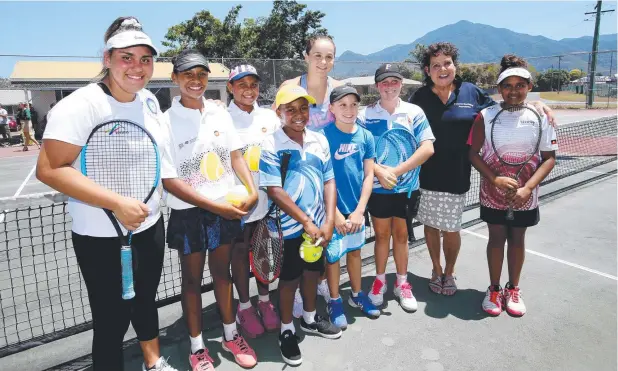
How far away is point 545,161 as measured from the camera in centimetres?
358

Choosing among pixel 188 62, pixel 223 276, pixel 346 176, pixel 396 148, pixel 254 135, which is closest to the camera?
pixel 188 62

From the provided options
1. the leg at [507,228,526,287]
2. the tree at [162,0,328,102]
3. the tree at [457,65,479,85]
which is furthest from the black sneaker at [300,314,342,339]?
the tree at [457,65,479,85]

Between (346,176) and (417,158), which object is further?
A: (417,158)

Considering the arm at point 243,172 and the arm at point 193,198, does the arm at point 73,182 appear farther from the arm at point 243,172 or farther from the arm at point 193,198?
the arm at point 243,172

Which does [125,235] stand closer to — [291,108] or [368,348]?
[291,108]

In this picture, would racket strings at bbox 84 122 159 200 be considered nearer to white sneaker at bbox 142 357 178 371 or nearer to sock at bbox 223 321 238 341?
white sneaker at bbox 142 357 178 371

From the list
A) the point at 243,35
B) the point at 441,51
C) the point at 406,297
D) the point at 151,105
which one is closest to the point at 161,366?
the point at 151,105

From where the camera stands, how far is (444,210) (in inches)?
155

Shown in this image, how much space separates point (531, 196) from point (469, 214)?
2981 millimetres

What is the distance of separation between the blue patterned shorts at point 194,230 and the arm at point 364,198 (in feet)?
3.49

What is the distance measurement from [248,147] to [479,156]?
207 centimetres

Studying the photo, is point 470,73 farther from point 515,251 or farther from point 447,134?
point 515,251

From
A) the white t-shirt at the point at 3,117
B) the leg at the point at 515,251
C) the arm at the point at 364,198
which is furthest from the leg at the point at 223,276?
the white t-shirt at the point at 3,117

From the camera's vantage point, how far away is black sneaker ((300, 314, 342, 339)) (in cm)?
335
